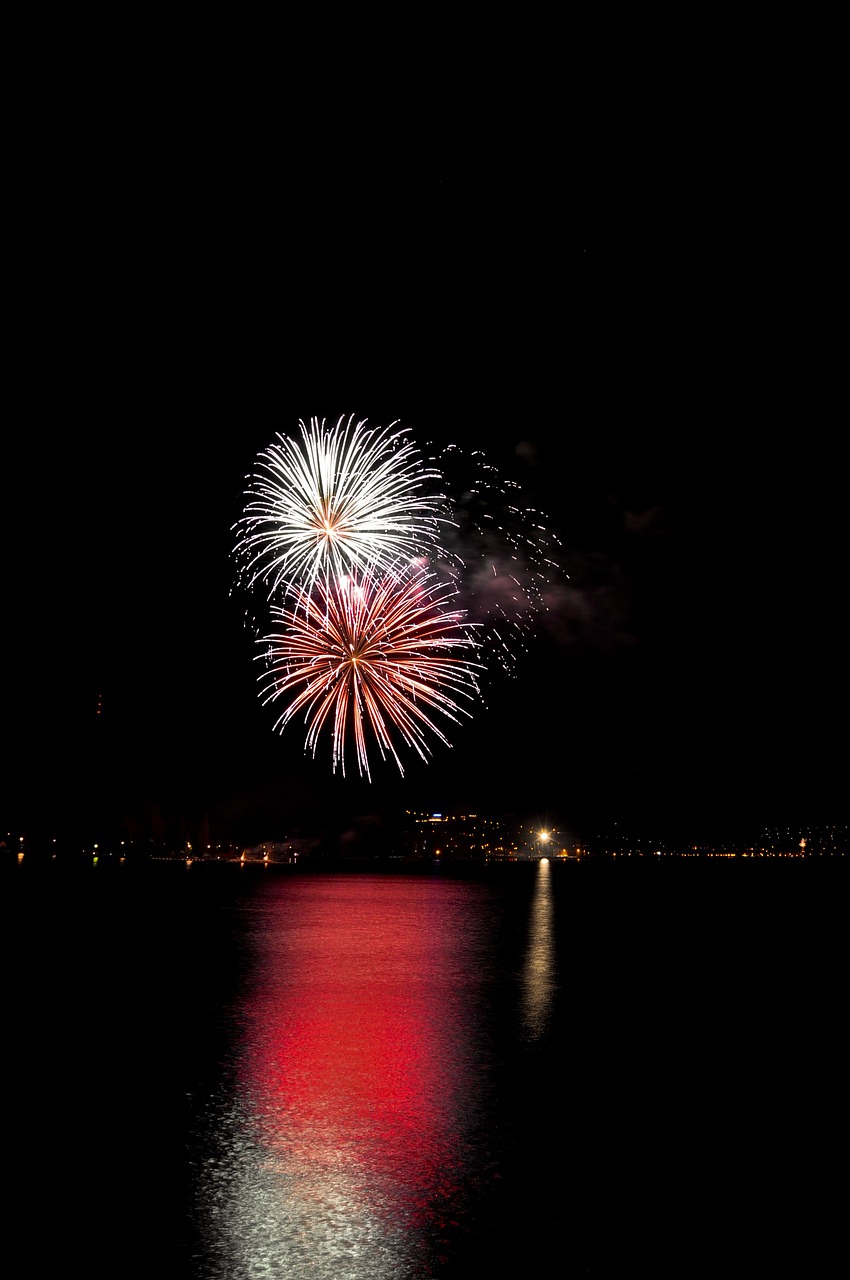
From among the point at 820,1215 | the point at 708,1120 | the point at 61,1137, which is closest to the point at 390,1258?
the point at 820,1215

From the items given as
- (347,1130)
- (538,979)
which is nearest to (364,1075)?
(347,1130)

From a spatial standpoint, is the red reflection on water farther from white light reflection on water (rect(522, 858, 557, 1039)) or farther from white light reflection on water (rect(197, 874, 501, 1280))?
white light reflection on water (rect(522, 858, 557, 1039))

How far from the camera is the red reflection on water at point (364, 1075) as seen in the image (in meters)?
6.18

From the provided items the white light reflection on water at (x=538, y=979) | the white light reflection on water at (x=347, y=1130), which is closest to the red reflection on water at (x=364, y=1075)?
the white light reflection on water at (x=347, y=1130)

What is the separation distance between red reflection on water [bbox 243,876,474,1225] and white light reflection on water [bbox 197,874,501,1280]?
0.02 meters

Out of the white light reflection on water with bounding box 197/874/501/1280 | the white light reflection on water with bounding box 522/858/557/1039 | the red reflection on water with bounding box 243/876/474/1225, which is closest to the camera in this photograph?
the white light reflection on water with bounding box 197/874/501/1280

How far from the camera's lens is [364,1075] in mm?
8953

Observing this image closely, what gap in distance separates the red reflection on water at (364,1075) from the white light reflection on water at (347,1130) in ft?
0.05

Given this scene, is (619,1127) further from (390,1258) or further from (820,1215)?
(390,1258)

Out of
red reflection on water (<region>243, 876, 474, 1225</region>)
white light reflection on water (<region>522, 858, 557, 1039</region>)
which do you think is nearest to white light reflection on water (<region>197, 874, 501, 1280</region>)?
red reflection on water (<region>243, 876, 474, 1225</region>)

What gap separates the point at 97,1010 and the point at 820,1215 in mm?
9119

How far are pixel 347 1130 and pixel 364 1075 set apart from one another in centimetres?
176

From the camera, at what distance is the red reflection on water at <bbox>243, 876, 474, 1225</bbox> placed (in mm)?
6184

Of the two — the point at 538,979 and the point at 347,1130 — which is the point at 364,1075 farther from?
the point at 538,979
